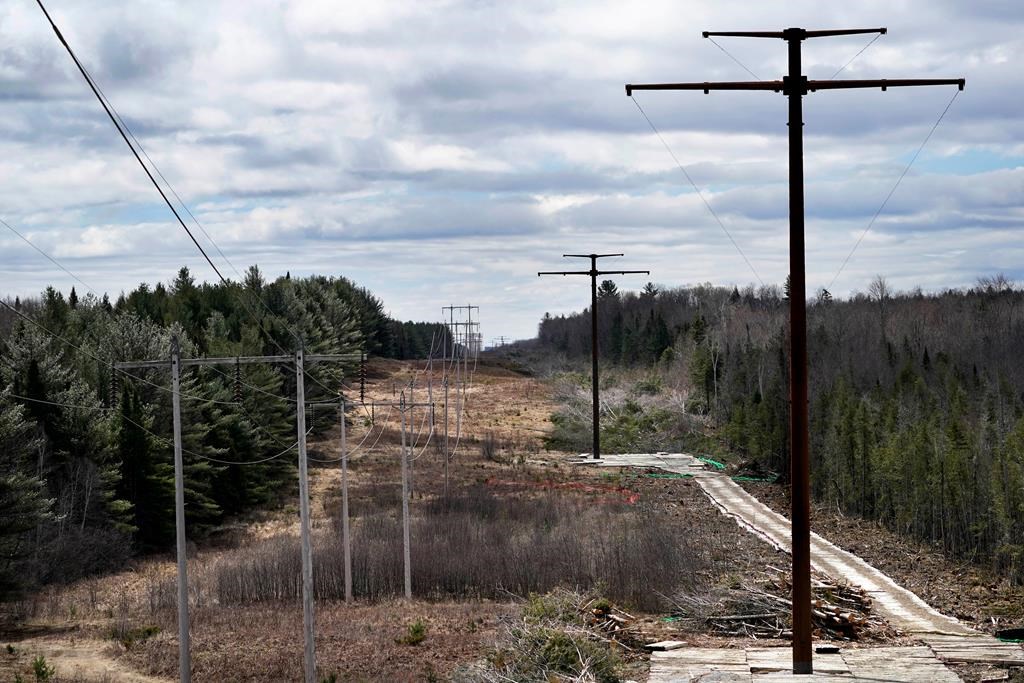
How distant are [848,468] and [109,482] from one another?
29306 mm

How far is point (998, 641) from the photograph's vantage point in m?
18.7

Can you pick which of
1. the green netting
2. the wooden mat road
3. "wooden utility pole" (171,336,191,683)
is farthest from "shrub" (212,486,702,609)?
the green netting

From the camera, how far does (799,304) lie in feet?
52.9

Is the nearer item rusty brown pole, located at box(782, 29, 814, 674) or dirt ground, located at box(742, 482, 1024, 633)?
rusty brown pole, located at box(782, 29, 814, 674)

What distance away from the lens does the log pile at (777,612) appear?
1966cm

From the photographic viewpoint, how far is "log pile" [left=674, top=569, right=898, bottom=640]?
64.5 ft

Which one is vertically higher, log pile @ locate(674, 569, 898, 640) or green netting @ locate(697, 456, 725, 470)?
log pile @ locate(674, 569, 898, 640)

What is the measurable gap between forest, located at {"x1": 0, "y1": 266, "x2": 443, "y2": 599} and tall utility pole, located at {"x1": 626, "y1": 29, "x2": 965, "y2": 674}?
71.2 feet

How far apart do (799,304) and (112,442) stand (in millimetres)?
37932

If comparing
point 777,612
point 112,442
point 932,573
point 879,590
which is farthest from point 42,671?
point 112,442

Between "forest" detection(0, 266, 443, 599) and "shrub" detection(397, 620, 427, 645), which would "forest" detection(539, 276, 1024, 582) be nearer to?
"shrub" detection(397, 620, 427, 645)

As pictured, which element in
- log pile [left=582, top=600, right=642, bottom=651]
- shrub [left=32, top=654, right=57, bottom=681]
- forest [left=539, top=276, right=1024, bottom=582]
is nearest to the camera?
log pile [left=582, top=600, right=642, bottom=651]

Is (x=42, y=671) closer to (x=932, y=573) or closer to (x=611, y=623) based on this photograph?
(x=611, y=623)

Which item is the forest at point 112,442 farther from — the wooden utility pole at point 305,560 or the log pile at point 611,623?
the log pile at point 611,623
